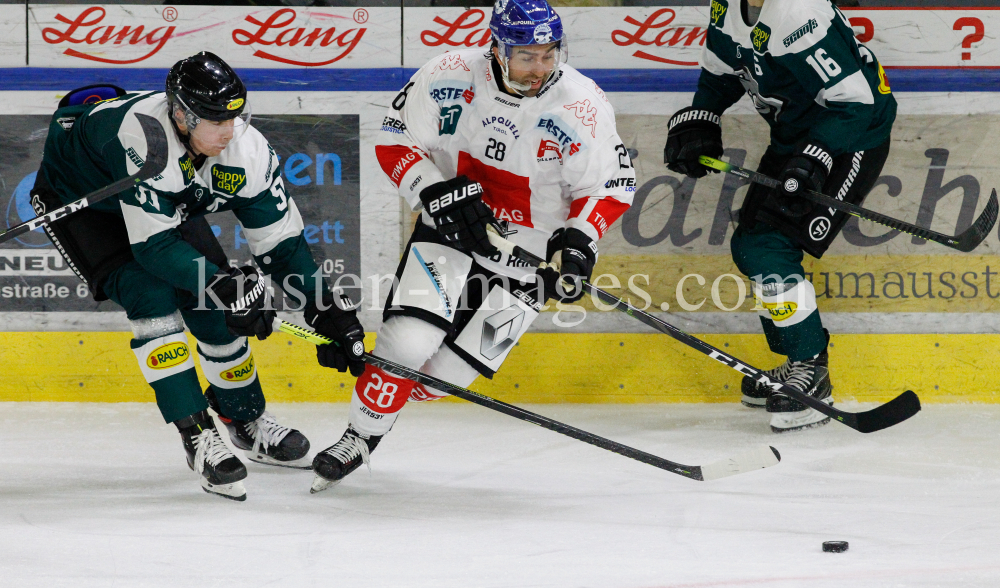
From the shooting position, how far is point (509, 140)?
291cm

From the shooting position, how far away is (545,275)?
2.76 metres

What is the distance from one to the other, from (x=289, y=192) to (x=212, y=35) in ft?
2.26

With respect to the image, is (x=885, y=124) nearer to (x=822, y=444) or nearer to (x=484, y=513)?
(x=822, y=444)

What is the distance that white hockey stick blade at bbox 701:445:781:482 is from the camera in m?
2.80

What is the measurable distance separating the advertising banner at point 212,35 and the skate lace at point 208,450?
1788mm

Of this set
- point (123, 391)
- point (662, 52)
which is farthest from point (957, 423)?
point (123, 391)

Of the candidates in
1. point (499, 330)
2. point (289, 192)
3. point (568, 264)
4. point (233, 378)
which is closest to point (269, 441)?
point (233, 378)

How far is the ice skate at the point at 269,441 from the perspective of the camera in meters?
3.04

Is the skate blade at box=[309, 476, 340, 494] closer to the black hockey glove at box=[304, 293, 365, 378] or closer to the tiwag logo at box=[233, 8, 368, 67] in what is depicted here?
the black hockey glove at box=[304, 293, 365, 378]

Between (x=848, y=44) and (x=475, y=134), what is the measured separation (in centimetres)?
147

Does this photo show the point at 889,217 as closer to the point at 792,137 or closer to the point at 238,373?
the point at 792,137

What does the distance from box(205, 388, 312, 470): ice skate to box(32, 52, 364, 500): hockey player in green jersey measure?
13 centimetres

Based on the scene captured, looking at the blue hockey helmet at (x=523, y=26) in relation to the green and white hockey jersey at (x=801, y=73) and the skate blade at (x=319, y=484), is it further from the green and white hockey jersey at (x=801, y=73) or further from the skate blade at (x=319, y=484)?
the skate blade at (x=319, y=484)

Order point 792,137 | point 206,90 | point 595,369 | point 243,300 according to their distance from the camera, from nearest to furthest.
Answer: point 206,90 → point 243,300 → point 792,137 → point 595,369
